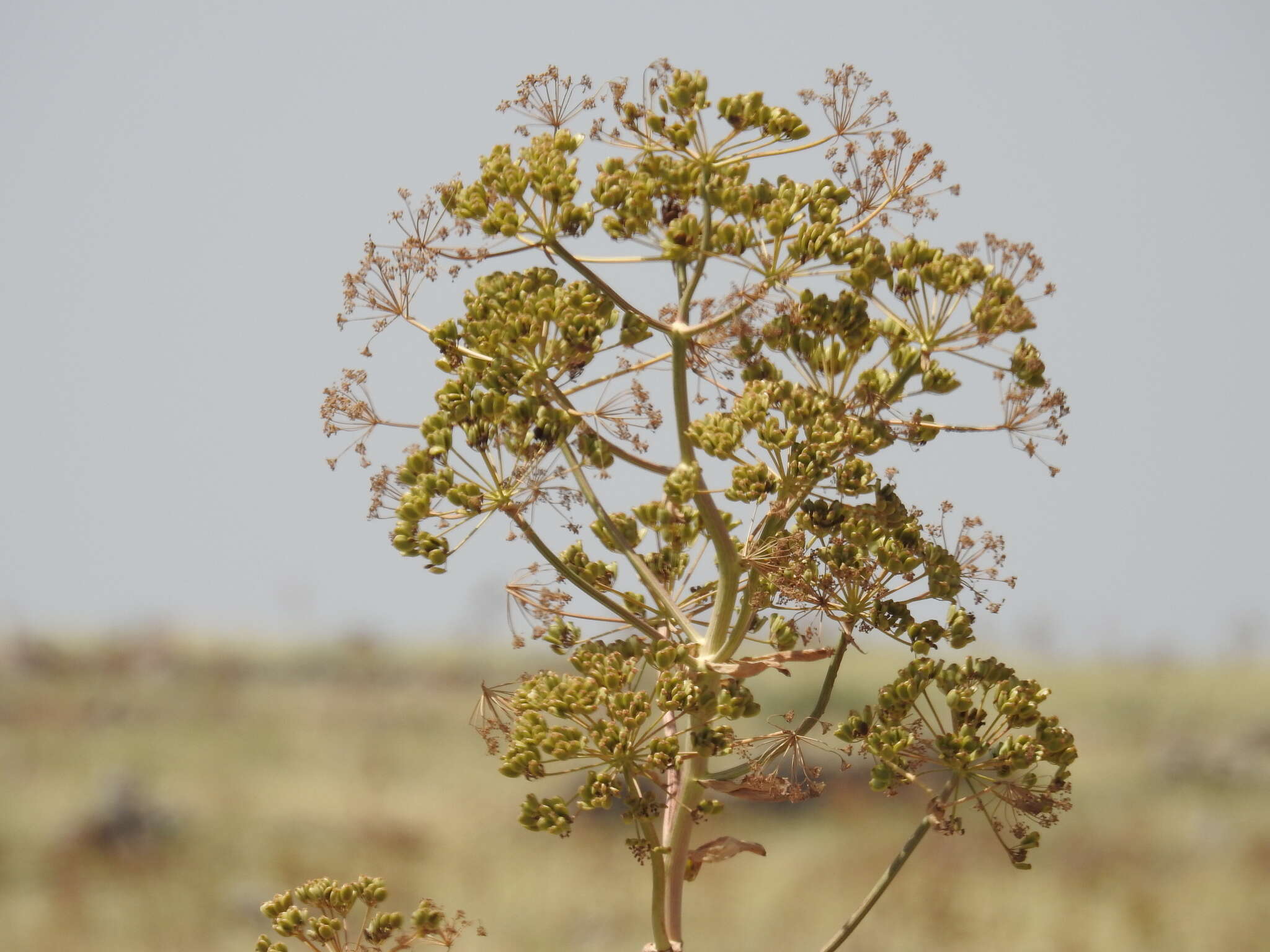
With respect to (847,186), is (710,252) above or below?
below

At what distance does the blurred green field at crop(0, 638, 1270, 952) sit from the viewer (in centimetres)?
2288

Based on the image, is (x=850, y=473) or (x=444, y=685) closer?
(x=850, y=473)

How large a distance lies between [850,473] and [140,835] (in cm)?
2730

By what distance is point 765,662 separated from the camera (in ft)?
8.17

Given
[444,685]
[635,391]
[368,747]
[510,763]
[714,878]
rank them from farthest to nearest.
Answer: [444,685] < [368,747] < [714,878] < [635,391] < [510,763]

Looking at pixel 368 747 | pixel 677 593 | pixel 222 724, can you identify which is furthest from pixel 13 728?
pixel 677 593

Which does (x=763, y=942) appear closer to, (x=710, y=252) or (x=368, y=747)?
(x=368, y=747)

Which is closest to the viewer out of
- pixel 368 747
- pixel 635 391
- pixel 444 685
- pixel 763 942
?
pixel 635 391

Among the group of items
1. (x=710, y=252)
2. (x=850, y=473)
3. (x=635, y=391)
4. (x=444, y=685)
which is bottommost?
(x=444, y=685)

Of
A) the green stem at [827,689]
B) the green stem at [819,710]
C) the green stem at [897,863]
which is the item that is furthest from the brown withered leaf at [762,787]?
the green stem at [897,863]

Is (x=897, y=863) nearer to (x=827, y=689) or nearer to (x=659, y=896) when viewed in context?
(x=827, y=689)

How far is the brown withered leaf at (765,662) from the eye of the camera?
246cm

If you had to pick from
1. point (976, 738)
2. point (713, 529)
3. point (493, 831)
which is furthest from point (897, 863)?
point (493, 831)

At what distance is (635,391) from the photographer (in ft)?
8.86
